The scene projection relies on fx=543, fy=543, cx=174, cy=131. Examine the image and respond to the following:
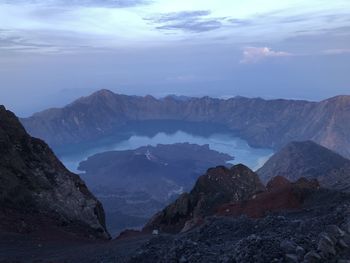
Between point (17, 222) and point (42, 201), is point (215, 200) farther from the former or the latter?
point (17, 222)

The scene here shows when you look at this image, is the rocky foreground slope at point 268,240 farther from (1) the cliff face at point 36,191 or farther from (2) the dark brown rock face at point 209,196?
(1) the cliff face at point 36,191

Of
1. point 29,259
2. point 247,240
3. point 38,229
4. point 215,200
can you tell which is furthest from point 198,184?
point 247,240

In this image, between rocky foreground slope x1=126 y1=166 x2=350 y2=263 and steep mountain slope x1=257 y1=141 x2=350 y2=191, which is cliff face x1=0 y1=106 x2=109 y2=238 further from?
steep mountain slope x1=257 y1=141 x2=350 y2=191

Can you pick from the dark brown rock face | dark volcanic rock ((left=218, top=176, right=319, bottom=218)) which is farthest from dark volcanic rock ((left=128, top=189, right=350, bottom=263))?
the dark brown rock face

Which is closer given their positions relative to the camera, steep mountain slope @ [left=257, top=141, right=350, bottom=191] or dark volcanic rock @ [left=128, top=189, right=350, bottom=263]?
dark volcanic rock @ [left=128, top=189, right=350, bottom=263]

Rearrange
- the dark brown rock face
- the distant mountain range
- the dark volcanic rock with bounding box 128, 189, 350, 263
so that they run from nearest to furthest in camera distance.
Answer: the dark volcanic rock with bounding box 128, 189, 350, 263, the distant mountain range, the dark brown rock face

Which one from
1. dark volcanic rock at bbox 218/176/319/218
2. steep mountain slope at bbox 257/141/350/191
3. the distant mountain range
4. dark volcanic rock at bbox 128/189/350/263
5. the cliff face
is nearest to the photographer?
dark volcanic rock at bbox 128/189/350/263
